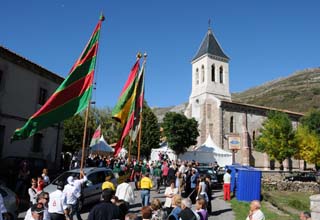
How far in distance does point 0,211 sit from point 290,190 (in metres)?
24.0

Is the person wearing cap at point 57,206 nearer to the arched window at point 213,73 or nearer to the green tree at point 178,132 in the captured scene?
the green tree at point 178,132

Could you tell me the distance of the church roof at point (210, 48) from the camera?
Answer: 52.8 meters

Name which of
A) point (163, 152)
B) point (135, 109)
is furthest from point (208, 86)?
point (135, 109)

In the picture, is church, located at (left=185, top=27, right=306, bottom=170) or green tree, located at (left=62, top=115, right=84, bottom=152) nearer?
green tree, located at (left=62, top=115, right=84, bottom=152)

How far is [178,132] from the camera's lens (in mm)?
41781

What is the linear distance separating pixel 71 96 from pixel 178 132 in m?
31.8

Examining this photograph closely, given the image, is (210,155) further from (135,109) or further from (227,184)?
(135,109)

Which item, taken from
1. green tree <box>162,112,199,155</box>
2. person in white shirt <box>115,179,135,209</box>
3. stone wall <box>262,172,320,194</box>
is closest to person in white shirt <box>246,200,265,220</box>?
person in white shirt <box>115,179,135,209</box>

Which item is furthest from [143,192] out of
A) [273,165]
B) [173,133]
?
[273,165]

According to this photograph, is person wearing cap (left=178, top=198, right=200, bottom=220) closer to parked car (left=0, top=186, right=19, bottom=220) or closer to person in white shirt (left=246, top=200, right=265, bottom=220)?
person in white shirt (left=246, top=200, right=265, bottom=220)

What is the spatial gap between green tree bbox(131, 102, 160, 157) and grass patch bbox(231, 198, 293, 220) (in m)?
27.7

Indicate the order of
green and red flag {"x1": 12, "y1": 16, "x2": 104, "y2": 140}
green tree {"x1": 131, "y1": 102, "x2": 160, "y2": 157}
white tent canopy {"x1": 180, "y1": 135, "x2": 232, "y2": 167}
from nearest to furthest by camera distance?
green and red flag {"x1": 12, "y1": 16, "x2": 104, "y2": 140}
white tent canopy {"x1": 180, "y1": 135, "x2": 232, "y2": 167}
green tree {"x1": 131, "y1": 102, "x2": 160, "y2": 157}

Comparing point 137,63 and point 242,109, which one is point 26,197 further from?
point 242,109

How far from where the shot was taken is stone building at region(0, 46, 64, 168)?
1906cm
